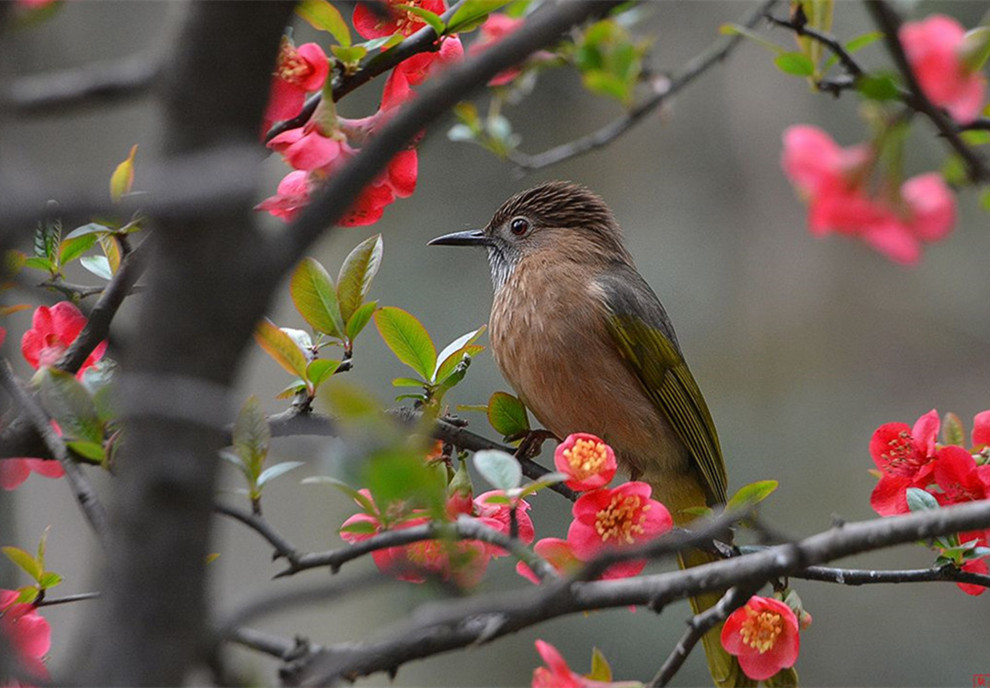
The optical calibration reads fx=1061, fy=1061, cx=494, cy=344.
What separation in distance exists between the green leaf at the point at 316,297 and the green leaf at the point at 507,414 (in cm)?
57

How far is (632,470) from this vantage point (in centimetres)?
306

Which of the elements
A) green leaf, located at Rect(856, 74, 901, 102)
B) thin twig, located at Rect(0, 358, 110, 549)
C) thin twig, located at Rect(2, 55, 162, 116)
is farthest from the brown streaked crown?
thin twig, located at Rect(2, 55, 162, 116)

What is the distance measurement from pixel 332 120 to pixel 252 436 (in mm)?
A: 609

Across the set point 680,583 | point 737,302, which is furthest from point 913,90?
point 737,302

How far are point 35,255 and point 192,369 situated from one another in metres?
1.24

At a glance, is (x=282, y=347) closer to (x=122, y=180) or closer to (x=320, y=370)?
(x=320, y=370)

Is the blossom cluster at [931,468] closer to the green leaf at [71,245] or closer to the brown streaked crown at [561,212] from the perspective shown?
the green leaf at [71,245]

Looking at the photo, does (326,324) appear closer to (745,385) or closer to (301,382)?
(301,382)

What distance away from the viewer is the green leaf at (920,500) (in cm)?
184

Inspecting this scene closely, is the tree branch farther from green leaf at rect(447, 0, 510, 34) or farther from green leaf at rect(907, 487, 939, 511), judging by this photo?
green leaf at rect(447, 0, 510, 34)

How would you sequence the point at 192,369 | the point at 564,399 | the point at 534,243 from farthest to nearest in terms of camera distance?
1. the point at 534,243
2. the point at 564,399
3. the point at 192,369

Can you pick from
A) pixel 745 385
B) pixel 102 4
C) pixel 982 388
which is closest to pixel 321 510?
pixel 745 385

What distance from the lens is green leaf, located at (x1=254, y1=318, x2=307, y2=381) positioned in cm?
175

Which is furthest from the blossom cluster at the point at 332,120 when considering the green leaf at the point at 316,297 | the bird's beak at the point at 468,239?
the bird's beak at the point at 468,239
